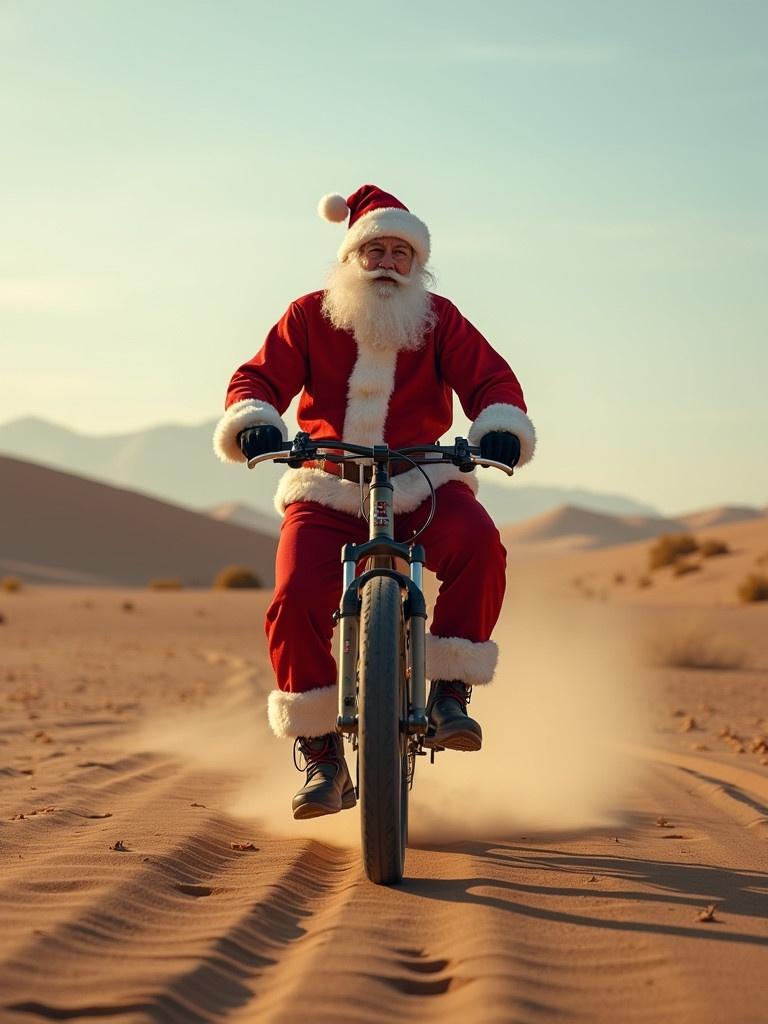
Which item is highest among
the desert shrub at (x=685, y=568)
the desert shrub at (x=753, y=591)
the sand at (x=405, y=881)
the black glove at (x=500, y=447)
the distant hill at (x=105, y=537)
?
the distant hill at (x=105, y=537)

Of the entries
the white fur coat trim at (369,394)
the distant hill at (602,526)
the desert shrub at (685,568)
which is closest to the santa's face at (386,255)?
the white fur coat trim at (369,394)

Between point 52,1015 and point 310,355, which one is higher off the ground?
point 310,355

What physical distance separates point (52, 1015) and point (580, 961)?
1332 millimetres

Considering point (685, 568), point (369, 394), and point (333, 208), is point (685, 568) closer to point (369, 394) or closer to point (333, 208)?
point (333, 208)

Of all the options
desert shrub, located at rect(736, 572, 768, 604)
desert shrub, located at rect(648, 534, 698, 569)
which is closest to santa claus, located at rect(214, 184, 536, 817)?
desert shrub, located at rect(736, 572, 768, 604)

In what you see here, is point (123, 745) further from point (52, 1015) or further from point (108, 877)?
point (52, 1015)

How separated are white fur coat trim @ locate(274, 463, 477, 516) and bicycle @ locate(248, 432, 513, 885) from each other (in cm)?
34

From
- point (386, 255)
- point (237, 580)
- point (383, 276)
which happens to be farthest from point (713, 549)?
point (383, 276)

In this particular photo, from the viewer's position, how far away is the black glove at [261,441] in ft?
17.7

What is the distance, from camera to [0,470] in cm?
7575

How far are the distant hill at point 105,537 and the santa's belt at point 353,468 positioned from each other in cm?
5144

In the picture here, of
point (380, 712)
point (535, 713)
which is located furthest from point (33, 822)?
point (535, 713)

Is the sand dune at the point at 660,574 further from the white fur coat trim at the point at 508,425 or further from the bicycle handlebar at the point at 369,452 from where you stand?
the bicycle handlebar at the point at 369,452

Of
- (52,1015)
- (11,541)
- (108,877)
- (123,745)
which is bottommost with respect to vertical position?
(52,1015)
